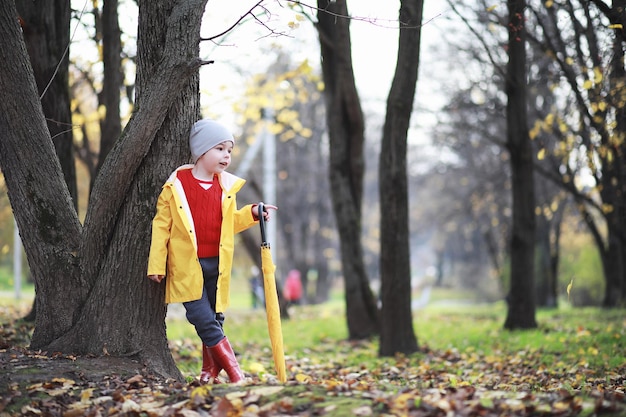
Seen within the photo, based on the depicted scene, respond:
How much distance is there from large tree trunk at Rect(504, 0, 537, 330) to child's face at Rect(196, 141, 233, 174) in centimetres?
714

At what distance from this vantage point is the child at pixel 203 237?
5223 millimetres

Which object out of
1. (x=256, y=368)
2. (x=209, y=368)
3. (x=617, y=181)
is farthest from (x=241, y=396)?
(x=617, y=181)

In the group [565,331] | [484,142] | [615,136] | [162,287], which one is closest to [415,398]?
[162,287]

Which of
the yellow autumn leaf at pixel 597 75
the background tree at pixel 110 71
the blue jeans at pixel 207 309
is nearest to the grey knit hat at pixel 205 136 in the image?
the blue jeans at pixel 207 309

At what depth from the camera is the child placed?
17.1 feet

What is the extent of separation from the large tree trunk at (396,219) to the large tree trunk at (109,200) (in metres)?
3.68

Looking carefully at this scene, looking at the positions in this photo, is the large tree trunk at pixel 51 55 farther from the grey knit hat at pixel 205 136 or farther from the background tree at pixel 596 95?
the background tree at pixel 596 95

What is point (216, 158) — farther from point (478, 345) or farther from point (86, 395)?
point (478, 345)

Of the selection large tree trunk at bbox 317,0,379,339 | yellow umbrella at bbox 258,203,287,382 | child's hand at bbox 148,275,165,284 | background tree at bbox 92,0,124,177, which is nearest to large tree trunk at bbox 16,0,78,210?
background tree at bbox 92,0,124,177

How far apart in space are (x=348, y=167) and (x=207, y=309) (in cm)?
643

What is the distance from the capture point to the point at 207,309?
5.36 meters

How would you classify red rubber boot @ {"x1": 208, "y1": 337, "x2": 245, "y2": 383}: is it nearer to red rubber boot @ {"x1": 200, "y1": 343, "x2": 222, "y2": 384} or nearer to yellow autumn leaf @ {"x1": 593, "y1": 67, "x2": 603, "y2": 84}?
red rubber boot @ {"x1": 200, "y1": 343, "x2": 222, "y2": 384}

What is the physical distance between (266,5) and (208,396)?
2.86m

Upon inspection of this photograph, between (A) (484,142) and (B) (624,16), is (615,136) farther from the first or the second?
(A) (484,142)
